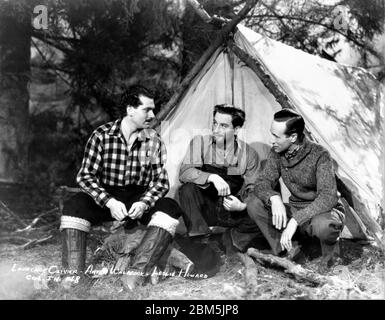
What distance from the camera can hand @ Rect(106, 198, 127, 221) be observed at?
374 cm

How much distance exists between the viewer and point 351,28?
5.55m

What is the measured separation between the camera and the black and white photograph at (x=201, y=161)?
12.4 ft

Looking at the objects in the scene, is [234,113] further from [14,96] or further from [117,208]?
[14,96]

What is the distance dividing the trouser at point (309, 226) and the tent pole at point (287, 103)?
224mm

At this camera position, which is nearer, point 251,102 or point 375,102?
point 251,102

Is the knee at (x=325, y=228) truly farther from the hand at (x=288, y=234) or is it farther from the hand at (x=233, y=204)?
the hand at (x=233, y=204)

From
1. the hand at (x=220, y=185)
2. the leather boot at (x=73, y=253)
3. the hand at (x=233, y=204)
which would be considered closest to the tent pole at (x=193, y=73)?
the hand at (x=220, y=185)

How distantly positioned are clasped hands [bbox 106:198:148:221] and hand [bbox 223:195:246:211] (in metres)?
0.73

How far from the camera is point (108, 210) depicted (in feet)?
12.8

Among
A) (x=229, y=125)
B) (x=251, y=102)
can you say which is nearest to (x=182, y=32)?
(x=251, y=102)

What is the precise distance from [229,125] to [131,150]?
949 mm

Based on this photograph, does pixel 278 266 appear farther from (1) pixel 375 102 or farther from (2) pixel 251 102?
(1) pixel 375 102

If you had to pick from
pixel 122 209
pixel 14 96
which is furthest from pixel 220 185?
pixel 14 96

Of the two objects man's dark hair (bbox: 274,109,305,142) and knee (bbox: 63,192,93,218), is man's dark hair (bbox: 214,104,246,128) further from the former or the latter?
knee (bbox: 63,192,93,218)
